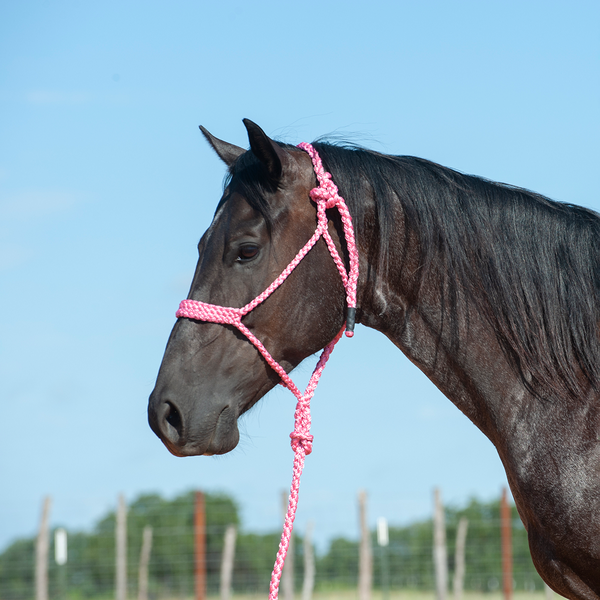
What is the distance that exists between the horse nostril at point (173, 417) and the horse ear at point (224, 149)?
104 cm

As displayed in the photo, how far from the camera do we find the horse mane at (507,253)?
235cm

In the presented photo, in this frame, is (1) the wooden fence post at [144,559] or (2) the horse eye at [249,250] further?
(1) the wooden fence post at [144,559]

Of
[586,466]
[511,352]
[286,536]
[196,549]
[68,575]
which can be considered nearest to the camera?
[586,466]

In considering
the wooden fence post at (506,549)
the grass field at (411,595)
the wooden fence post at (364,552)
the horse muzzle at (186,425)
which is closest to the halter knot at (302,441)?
the horse muzzle at (186,425)

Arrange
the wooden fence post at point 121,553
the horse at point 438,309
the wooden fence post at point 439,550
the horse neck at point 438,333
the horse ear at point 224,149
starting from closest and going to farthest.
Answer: the horse at point 438,309
the horse neck at point 438,333
the horse ear at point 224,149
the wooden fence post at point 121,553
the wooden fence post at point 439,550

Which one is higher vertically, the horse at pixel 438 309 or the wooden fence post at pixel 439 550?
the horse at pixel 438 309

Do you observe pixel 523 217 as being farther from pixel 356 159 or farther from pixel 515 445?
pixel 515 445

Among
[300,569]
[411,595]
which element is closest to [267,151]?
[411,595]

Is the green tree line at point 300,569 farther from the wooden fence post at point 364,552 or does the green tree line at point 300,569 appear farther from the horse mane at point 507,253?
the horse mane at point 507,253

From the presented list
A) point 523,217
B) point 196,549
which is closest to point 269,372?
point 523,217

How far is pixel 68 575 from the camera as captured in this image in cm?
1456

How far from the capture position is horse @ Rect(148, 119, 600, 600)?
2277 mm

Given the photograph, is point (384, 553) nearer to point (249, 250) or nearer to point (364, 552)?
point (364, 552)

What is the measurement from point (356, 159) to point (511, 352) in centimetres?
90
